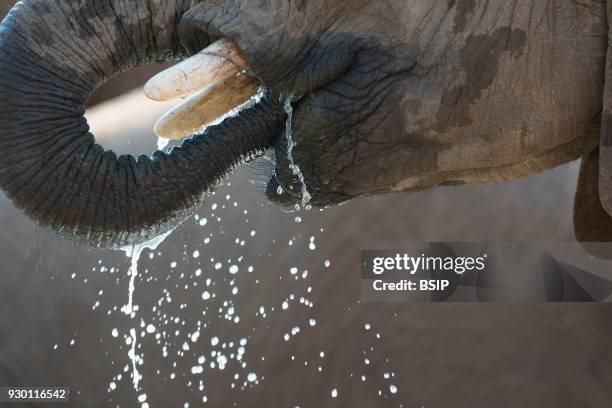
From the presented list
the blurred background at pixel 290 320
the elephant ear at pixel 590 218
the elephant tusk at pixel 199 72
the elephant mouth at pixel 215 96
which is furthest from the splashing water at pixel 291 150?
the blurred background at pixel 290 320

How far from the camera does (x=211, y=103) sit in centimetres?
162

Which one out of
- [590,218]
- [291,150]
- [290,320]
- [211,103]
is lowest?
[290,320]

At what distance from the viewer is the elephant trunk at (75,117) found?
151cm

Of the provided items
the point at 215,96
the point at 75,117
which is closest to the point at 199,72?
the point at 215,96

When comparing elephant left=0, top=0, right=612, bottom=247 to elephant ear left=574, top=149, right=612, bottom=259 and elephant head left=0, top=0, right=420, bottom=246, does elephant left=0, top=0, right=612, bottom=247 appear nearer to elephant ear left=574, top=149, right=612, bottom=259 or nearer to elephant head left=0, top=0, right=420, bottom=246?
elephant head left=0, top=0, right=420, bottom=246

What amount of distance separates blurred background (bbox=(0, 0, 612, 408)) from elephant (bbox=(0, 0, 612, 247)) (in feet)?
4.02

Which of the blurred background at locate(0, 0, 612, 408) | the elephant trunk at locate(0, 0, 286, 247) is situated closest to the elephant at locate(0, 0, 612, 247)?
the elephant trunk at locate(0, 0, 286, 247)

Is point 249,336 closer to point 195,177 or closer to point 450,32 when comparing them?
point 195,177

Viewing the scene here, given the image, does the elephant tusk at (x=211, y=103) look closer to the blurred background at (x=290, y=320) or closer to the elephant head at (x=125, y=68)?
the elephant head at (x=125, y=68)

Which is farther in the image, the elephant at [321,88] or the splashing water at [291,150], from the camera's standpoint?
the splashing water at [291,150]

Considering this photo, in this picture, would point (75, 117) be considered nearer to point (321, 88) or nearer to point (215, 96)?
point (215, 96)

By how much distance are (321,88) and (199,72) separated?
0.71 feet

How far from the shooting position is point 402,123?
1624 millimetres

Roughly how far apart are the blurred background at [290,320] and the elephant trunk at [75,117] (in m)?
1.42
